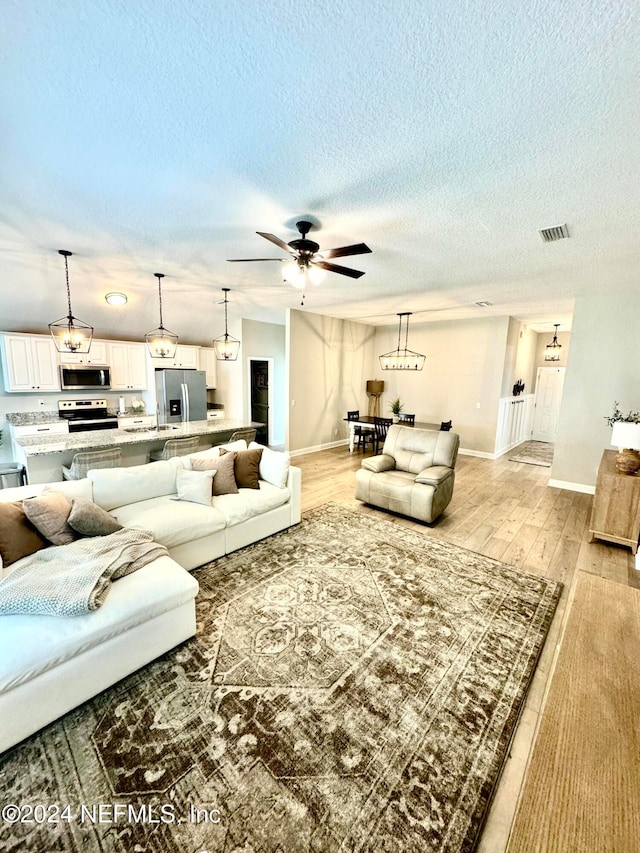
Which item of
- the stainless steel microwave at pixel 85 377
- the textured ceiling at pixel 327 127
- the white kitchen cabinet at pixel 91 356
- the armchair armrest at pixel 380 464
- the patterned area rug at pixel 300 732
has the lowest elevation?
the patterned area rug at pixel 300 732

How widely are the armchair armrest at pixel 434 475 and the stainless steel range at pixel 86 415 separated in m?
5.42

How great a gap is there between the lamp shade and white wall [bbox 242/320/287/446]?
5182mm

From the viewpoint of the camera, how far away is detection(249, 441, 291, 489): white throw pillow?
3.81 m

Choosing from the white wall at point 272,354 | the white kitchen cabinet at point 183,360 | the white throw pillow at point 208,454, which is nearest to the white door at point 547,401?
the white wall at point 272,354

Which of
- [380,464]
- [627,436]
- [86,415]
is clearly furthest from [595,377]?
[86,415]

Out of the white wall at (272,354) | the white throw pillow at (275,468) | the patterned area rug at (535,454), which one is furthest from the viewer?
the white wall at (272,354)

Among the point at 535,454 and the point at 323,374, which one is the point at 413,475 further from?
the point at 535,454

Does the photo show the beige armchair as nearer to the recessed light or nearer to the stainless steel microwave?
the recessed light

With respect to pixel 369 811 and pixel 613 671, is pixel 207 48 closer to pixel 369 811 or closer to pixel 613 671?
pixel 613 671

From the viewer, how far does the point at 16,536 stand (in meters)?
2.28

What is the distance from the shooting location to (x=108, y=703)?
185cm

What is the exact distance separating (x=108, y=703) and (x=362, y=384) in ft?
25.5

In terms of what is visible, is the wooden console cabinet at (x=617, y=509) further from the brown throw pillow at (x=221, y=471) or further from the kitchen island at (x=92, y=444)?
the kitchen island at (x=92, y=444)

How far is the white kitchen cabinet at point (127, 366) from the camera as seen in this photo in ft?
20.7
